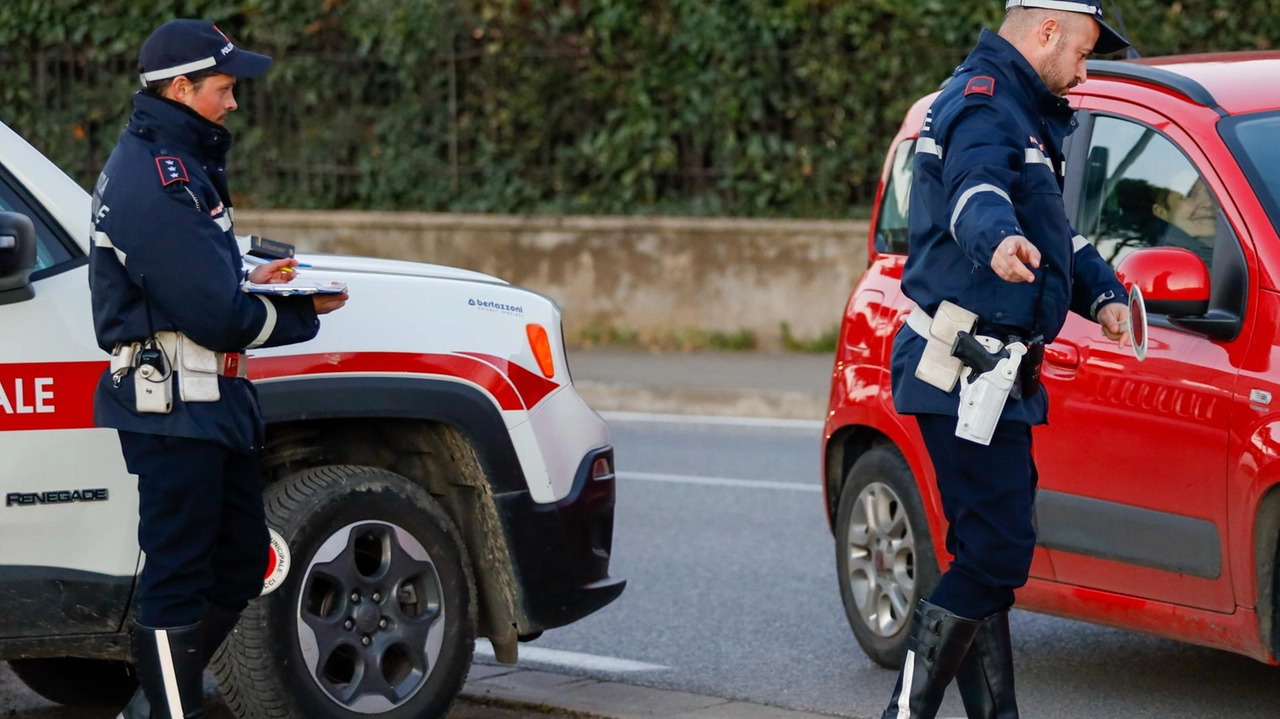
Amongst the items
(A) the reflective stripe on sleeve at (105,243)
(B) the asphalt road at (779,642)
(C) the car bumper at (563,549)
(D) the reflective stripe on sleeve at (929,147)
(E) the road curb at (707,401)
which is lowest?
(E) the road curb at (707,401)

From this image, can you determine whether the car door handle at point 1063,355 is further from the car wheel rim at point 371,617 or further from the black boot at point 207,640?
the black boot at point 207,640

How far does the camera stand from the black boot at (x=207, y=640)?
4.37 m

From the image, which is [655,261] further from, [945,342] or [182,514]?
[182,514]

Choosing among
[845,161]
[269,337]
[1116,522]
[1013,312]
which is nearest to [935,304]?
[1013,312]

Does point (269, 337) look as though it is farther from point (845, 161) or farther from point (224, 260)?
point (845, 161)

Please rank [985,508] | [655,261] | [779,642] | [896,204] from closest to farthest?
1. [985,508]
2. [896,204]
3. [779,642]
4. [655,261]

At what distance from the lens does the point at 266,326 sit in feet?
13.7

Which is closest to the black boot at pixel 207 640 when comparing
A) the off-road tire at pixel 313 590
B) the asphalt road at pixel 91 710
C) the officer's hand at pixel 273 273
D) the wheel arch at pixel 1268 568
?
the off-road tire at pixel 313 590

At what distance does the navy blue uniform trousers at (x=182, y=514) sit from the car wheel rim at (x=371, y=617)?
0.44 m

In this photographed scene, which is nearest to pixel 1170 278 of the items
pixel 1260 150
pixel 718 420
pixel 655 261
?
pixel 1260 150

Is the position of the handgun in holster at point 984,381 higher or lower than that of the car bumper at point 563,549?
higher

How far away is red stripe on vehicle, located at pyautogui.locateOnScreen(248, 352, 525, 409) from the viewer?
15.5ft

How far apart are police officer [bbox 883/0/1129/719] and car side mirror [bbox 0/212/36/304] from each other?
78.3 inches

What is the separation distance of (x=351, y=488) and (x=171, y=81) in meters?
1.17
